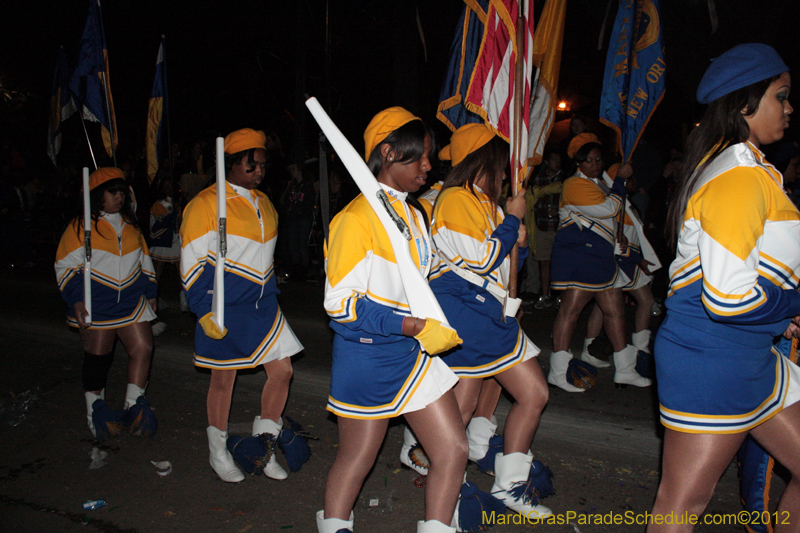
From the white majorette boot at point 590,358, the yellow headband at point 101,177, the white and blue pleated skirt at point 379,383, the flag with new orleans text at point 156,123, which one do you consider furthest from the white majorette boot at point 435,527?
the flag with new orleans text at point 156,123

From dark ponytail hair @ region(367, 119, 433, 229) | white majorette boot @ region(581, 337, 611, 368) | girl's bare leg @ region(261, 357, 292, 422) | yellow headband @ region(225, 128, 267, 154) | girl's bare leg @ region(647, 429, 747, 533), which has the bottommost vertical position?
white majorette boot @ region(581, 337, 611, 368)

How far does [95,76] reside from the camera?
5.55m

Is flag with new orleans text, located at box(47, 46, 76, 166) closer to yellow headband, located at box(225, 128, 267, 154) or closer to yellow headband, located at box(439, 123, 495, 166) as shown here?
yellow headband, located at box(225, 128, 267, 154)

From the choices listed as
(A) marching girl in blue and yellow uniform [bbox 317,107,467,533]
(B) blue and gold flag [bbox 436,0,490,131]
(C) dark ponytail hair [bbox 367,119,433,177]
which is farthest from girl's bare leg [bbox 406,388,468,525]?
(B) blue and gold flag [bbox 436,0,490,131]

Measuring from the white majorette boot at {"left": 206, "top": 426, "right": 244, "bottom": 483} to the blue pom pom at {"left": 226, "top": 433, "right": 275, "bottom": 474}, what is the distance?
2.1 inches

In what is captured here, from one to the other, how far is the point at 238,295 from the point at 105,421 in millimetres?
1588

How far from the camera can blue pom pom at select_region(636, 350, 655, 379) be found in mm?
5316

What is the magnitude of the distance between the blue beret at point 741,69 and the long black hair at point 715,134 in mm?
35

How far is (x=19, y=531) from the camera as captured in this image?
3.30 metres

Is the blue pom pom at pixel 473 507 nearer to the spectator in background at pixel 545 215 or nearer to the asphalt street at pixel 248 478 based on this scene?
the asphalt street at pixel 248 478

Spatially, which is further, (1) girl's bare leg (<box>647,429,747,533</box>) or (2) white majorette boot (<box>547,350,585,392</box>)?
(2) white majorette boot (<box>547,350,585,392</box>)

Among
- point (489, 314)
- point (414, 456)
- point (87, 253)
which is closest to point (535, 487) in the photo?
point (414, 456)

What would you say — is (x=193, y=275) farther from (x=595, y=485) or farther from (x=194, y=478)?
(x=595, y=485)

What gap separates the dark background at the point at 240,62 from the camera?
1516cm
